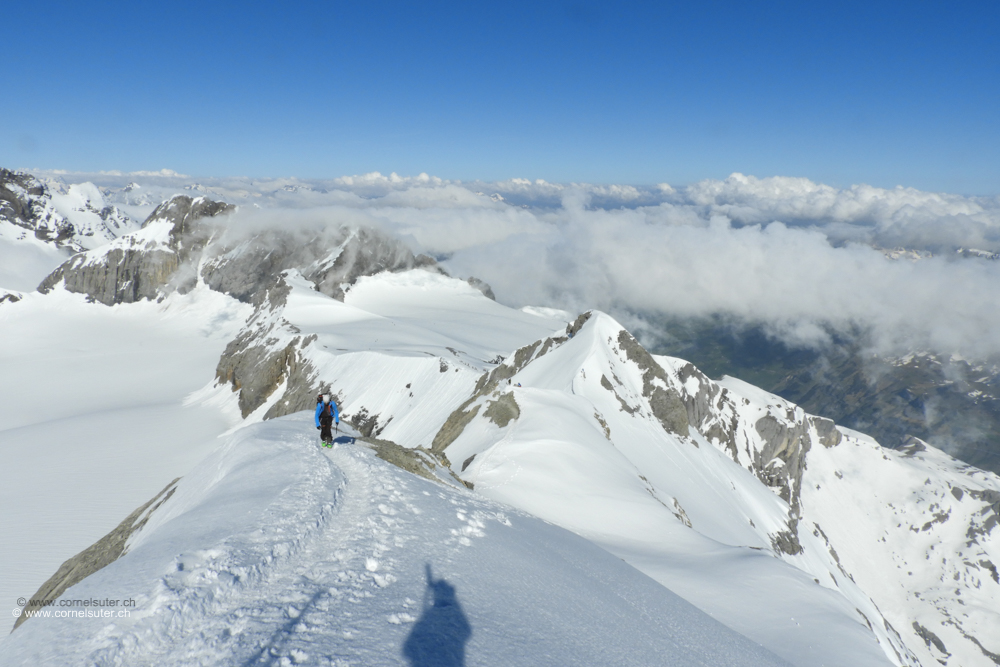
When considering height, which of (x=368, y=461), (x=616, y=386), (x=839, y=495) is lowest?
(x=839, y=495)

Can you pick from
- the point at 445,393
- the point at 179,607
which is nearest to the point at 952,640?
the point at 445,393

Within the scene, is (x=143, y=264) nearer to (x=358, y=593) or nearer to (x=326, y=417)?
(x=326, y=417)

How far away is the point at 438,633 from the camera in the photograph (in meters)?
6.85

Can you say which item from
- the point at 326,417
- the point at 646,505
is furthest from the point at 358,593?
the point at 646,505

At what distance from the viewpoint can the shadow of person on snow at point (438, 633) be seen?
6293 millimetres

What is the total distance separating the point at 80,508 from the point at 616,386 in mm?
51531

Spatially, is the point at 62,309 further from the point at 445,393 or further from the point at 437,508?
the point at 437,508

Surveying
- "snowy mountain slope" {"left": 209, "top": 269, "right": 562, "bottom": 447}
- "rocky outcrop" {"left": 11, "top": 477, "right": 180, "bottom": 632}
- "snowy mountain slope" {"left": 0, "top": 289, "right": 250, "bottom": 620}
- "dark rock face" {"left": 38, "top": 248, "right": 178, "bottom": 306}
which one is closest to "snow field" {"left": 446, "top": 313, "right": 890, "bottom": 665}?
"rocky outcrop" {"left": 11, "top": 477, "right": 180, "bottom": 632}

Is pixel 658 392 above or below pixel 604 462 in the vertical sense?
below

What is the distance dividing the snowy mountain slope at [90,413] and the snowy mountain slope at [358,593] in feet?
111

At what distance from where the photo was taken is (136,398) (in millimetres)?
85062

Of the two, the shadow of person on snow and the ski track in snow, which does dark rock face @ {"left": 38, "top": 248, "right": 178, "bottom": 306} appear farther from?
the shadow of person on snow

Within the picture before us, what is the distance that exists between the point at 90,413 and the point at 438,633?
305 ft

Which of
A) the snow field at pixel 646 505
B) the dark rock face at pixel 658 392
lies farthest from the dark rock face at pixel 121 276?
the dark rock face at pixel 658 392
